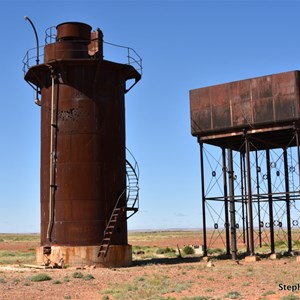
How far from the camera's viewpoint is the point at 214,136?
3066 centimetres

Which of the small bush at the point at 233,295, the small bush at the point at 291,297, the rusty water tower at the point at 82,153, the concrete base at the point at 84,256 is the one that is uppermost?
the rusty water tower at the point at 82,153

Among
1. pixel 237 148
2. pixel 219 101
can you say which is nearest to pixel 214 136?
pixel 219 101

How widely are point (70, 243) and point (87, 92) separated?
749 cm

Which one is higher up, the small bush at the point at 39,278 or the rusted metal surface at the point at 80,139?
the rusted metal surface at the point at 80,139

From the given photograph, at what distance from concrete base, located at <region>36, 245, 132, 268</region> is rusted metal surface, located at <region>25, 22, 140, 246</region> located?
379 mm

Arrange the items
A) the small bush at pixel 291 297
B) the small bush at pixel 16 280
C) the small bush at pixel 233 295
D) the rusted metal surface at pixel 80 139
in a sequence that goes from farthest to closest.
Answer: the rusted metal surface at pixel 80 139 → the small bush at pixel 16 280 → the small bush at pixel 233 295 → the small bush at pixel 291 297

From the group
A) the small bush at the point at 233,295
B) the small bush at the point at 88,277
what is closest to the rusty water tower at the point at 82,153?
the small bush at the point at 88,277

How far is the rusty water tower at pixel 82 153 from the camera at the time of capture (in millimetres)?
26750

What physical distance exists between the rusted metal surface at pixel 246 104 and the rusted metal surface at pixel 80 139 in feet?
15.7

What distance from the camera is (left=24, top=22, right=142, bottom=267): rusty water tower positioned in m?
26.8

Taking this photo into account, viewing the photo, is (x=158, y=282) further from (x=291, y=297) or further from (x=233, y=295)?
(x=291, y=297)

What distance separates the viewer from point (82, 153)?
89.2 ft

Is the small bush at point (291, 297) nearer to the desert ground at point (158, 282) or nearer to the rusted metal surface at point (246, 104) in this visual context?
the desert ground at point (158, 282)

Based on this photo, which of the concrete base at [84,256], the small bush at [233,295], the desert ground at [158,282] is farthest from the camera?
the concrete base at [84,256]
